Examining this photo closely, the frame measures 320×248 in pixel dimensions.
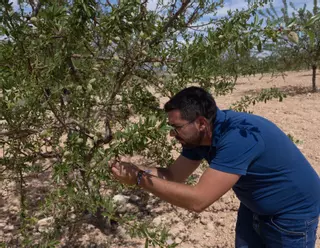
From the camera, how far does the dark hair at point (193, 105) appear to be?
169cm

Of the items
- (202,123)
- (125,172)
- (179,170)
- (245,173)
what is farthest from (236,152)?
(179,170)

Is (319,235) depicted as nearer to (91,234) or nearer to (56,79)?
(91,234)

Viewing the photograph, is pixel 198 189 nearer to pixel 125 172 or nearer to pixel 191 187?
pixel 191 187

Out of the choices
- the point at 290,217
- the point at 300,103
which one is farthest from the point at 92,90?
the point at 300,103

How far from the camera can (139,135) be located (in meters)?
1.28

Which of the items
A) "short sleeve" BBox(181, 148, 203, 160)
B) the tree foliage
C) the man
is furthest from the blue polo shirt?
the tree foliage

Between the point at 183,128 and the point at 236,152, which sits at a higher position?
the point at 183,128

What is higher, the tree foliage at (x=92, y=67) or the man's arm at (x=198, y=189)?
the tree foliage at (x=92, y=67)

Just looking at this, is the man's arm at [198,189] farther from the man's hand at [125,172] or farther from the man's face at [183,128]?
the man's face at [183,128]

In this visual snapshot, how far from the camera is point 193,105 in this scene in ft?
5.59

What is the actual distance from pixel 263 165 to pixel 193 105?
45cm

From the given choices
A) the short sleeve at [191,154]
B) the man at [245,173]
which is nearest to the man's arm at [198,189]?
the man at [245,173]

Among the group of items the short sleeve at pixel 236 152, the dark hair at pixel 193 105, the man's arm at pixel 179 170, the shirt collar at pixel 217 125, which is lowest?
the man's arm at pixel 179 170

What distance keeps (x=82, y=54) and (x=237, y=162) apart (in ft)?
2.81
